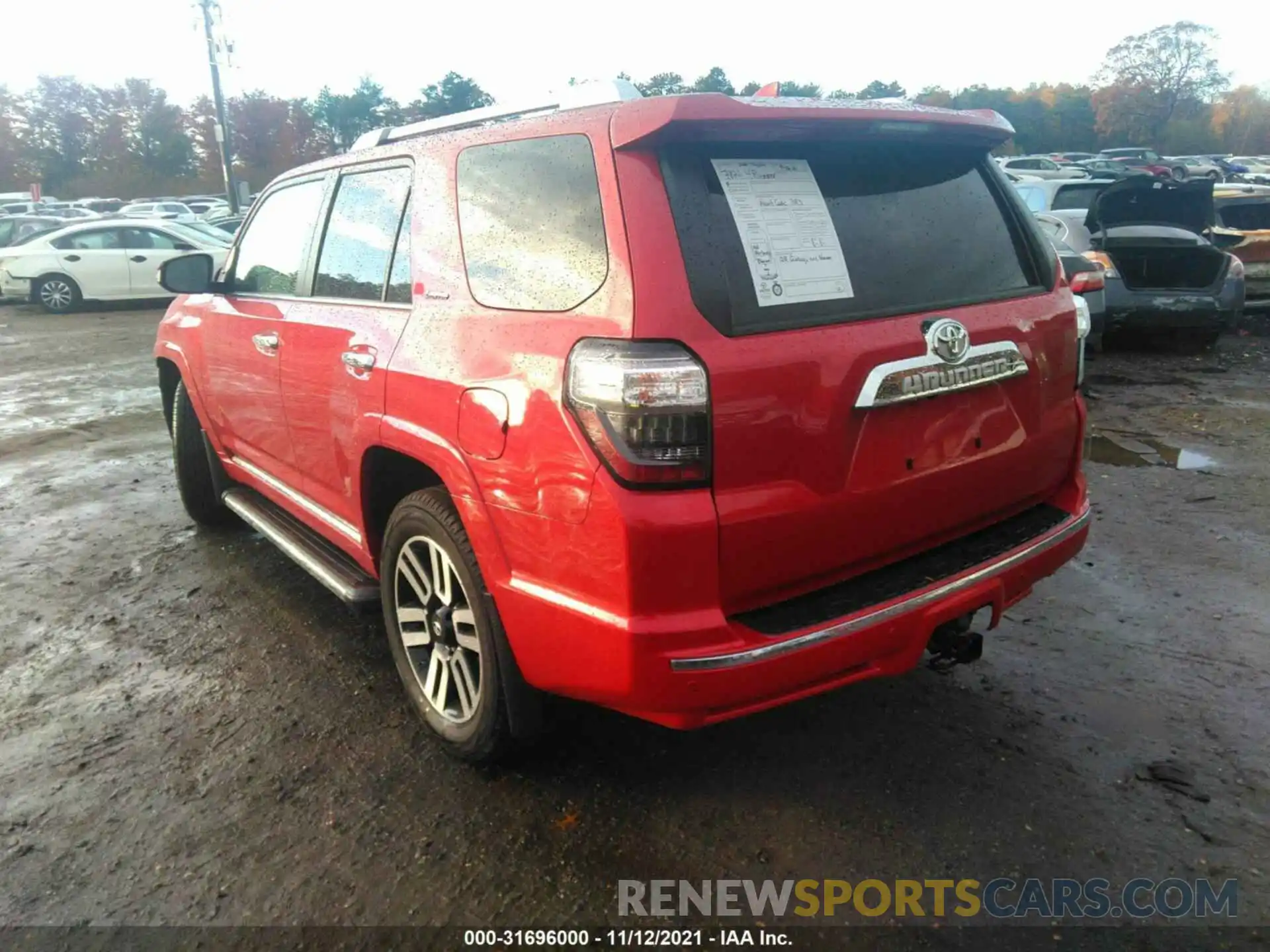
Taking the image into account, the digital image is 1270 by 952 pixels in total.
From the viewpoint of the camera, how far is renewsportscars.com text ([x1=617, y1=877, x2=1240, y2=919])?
223 centimetres

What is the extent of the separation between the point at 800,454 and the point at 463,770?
1477 mm

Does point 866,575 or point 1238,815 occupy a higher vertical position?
point 866,575

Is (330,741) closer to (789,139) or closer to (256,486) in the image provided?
(256,486)

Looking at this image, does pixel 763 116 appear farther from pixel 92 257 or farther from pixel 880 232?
pixel 92 257

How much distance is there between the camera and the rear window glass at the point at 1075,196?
10695 millimetres

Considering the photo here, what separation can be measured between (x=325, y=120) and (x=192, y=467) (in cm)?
7582

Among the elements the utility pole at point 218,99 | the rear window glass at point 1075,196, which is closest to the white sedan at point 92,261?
the utility pole at point 218,99

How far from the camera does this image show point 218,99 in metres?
26.6

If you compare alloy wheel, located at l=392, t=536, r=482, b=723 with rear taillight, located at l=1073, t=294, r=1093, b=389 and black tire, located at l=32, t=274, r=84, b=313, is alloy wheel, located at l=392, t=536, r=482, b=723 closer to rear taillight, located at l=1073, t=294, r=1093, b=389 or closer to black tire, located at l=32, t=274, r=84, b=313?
rear taillight, located at l=1073, t=294, r=1093, b=389

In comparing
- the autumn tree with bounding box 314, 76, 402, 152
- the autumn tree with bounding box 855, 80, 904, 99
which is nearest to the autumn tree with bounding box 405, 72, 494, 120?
the autumn tree with bounding box 314, 76, 402, 152

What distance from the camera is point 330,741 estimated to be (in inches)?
120

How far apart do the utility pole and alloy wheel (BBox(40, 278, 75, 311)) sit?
11705 mm

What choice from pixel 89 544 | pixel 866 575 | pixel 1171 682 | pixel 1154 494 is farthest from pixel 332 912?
pixel 1154 494

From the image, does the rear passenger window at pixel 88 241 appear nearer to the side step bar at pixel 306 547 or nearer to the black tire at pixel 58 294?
the black tire at pixel 58 294
